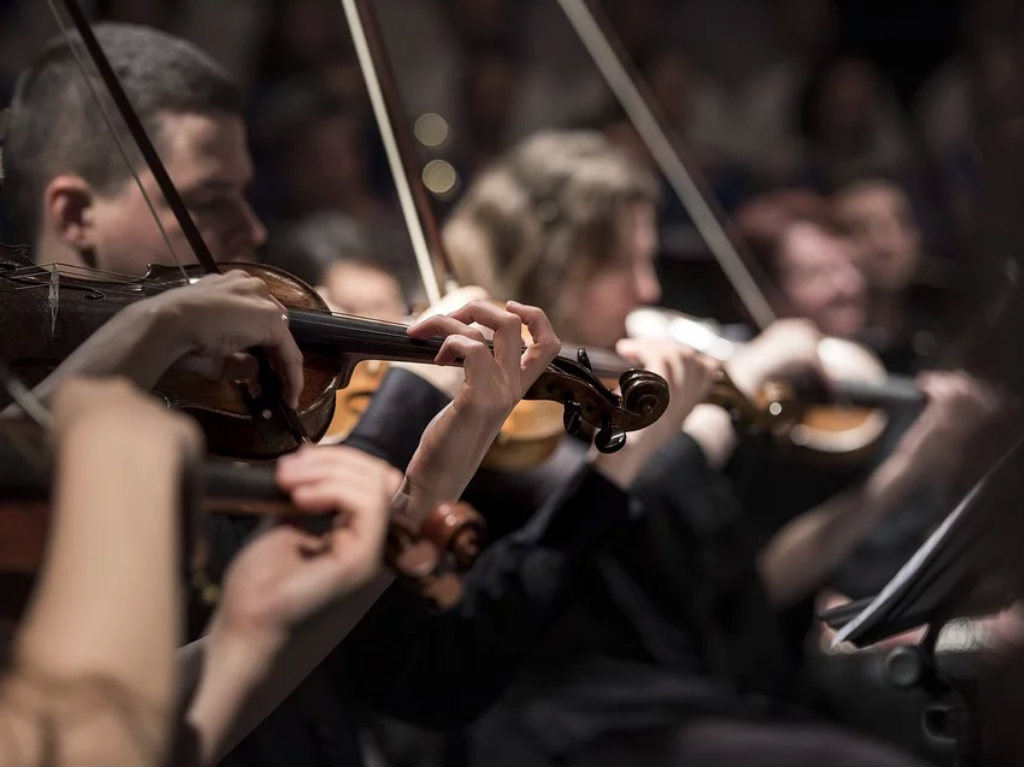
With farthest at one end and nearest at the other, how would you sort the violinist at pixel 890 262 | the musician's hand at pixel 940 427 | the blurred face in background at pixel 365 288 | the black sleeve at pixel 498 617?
the violinist at pixel 890 262 → the musician's hand at pixel 940 427 → the blurred face in background at pixel 365 288 → the black sleeve at pixel 498 617

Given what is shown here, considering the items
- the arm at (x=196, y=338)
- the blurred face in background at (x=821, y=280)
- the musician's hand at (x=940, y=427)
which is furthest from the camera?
the blurred face in background at (x=821, y=280)

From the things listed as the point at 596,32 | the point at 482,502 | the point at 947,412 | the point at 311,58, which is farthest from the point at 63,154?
the point at 311,58

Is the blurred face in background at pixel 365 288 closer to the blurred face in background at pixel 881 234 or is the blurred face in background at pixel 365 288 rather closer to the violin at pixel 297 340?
the violin at pixel 297 340

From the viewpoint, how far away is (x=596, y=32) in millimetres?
2002

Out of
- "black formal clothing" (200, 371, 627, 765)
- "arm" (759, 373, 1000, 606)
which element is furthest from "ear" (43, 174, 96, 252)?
"arm" (759, 373, 1000, 606)

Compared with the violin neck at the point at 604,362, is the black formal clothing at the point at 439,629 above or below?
below

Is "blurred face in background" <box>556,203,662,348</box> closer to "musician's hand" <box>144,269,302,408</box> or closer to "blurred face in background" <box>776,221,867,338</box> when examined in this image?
"blurred face in background" <box>776,221,867,338</box>

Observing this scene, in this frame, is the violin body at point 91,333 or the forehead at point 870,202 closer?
the violin body at point 91,333

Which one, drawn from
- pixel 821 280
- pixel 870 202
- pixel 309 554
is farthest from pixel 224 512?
pixel 870 202

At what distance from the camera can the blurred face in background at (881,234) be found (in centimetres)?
281

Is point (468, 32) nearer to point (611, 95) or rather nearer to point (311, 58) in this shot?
point (611, 95)

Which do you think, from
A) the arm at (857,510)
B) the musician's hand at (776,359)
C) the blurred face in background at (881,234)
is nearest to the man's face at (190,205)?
the musician's hand at (776,359)

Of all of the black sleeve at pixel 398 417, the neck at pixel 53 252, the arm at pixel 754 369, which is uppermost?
the neck at pixel 53 252

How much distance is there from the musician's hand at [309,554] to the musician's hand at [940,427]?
0.97 metres
